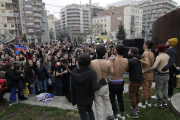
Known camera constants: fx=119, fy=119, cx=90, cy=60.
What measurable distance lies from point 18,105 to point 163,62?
5.14 m

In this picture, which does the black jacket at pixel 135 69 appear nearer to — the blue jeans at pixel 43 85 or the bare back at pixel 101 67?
the bare back at pixel 101 67

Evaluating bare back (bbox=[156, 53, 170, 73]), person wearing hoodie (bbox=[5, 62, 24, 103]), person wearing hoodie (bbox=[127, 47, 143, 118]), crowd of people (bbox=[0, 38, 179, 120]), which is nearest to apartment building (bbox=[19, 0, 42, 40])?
person wearing hoodie (bbox=[5, 62, 24, 103])

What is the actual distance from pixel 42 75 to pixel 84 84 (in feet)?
10.9

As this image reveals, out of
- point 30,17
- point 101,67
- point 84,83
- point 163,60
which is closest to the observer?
point 84,83

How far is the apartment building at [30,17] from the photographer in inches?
1945

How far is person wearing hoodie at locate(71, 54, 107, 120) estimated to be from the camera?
247cm

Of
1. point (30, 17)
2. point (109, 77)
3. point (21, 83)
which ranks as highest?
point (30, 17)

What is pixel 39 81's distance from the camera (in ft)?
17.3

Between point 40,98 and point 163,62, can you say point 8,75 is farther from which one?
point 163,62

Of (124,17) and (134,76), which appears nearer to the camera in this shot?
(134,76)

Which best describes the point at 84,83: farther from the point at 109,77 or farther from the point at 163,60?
the point at 163,60

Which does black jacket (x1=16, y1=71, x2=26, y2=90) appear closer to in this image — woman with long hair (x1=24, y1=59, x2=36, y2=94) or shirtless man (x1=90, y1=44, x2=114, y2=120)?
woman with long hair (x1=24, y1=59, x2=36, y2=94)

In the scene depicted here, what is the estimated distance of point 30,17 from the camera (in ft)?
166

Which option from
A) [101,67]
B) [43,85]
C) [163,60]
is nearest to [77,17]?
[43,85]
